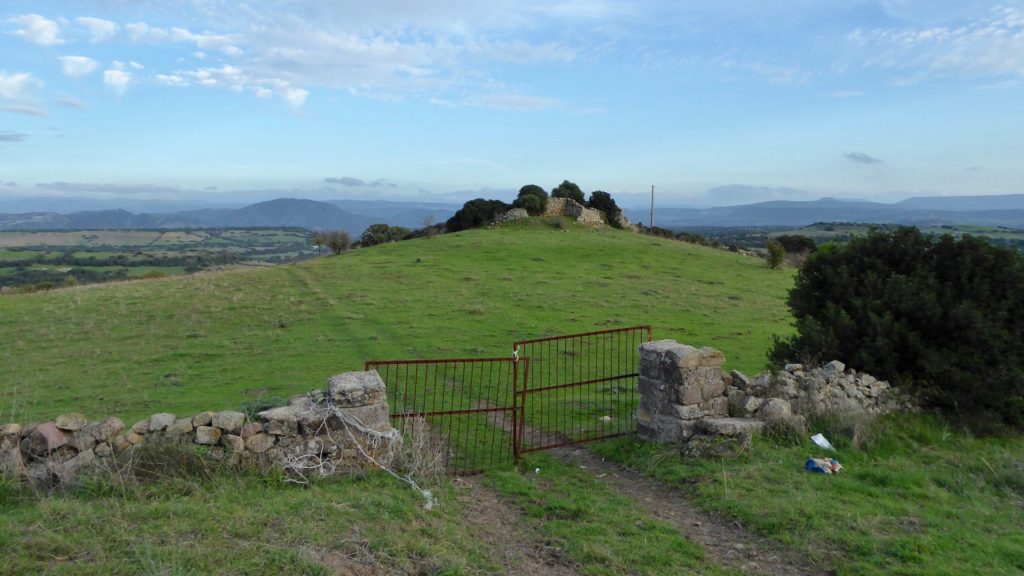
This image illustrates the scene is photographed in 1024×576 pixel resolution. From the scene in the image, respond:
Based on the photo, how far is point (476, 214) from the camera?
53.4 metres

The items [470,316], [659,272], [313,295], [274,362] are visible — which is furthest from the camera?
[659,272]

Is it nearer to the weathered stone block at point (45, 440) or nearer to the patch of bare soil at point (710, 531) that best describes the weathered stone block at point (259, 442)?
the weathered stone block at point (45, 440)

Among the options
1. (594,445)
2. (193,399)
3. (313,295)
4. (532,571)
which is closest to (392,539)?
(532,571)

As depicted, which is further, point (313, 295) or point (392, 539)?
point (313, 295)

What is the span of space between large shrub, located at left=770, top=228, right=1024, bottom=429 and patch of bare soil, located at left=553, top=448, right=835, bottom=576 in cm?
562

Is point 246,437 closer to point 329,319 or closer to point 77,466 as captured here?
point 77,466

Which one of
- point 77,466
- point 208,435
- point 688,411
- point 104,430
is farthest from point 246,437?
point 688,411

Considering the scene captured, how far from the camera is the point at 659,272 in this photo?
3347 cm

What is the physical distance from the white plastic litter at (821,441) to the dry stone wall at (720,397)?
0.32 m

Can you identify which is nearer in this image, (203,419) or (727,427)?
(203,419)

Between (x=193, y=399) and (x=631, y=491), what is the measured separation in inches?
389

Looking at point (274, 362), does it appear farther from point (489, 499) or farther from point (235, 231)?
point (235, 231)

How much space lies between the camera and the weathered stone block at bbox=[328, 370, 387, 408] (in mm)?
8234

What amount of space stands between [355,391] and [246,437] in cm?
143
